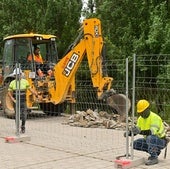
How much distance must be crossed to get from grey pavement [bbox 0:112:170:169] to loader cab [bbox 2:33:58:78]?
337 centimetres

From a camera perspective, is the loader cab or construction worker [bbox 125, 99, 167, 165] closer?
construction worker [bbox 125, 99, 167, 165]

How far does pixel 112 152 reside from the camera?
9828 millimetres

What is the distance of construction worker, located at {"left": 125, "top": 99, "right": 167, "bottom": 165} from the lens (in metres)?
8.45

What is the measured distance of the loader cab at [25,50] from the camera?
16516 mm

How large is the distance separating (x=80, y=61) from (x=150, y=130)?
7502 millimetres

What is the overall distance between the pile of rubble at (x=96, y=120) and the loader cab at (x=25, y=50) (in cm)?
270

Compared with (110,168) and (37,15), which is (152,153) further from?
(37,15)

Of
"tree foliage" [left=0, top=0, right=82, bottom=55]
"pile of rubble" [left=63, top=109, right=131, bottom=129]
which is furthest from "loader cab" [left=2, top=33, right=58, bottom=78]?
"tree foliage" [left=0, top=0, right=82, bottom=55]

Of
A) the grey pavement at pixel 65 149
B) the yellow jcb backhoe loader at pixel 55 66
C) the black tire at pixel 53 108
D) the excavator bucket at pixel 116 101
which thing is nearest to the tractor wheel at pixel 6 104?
the yellow jcb backhoe loader at pixel 55 66

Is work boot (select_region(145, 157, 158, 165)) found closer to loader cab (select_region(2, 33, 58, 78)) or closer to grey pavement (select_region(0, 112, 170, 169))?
grey pavement (select_region(0, 112, 170, 169))

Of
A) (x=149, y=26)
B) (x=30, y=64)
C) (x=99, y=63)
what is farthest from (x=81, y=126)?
(x=149, y=26)

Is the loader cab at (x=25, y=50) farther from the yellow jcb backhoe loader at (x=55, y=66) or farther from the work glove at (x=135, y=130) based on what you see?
the work glove at (x=135, y=130)

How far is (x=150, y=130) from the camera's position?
857 cm

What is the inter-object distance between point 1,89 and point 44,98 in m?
2.05
